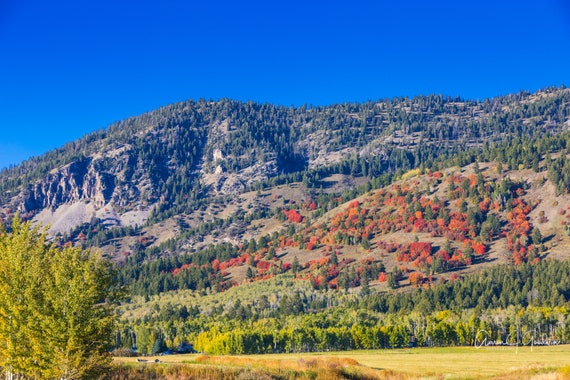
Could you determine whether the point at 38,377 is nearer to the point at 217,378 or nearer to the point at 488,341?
the point at 217,378

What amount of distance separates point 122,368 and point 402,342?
391 ft

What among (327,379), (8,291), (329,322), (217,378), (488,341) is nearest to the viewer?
(8,291)

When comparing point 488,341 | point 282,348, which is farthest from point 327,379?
point 488,341

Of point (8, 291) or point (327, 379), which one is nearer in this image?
point (8, 291)

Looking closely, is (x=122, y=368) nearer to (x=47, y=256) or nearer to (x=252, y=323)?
(x=47, y=256)

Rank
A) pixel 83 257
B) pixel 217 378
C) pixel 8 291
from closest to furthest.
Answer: pixel 8 291 → pixel 83 257 → pixel 217 378

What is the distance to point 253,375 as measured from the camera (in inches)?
1986

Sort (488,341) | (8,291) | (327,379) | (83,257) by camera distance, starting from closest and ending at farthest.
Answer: (8,291) < (83,257) < (327,379) < (488,341)

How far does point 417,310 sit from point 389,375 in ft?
437

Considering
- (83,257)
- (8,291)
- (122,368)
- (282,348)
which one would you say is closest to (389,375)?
A: (122,368)

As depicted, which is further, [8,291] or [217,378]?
[217,378]

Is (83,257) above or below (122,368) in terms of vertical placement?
above

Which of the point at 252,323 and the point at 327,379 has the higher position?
the point at 252,323

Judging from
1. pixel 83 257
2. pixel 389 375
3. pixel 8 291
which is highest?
pixel 83 257
